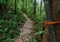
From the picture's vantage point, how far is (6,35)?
9750mm

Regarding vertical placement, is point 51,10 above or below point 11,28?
above

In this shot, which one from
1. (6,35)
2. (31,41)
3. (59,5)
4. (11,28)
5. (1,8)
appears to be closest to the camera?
(59,5)

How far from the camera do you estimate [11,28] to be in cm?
1123

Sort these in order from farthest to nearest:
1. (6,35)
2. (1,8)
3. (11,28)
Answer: (1,8) → (11,28) → (6,35)

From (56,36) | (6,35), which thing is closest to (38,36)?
(6,35)

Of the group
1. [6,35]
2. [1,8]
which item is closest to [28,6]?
[1,8]

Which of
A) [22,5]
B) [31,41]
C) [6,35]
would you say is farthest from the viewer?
[22,5]

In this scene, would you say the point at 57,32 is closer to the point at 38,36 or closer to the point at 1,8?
the point at 38,36

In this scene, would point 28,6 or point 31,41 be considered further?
point 28,6

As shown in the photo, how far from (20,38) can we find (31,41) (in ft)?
4.22

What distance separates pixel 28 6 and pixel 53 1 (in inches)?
892

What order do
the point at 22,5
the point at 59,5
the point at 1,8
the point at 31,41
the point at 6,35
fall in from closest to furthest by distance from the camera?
the point at 59,5
the point at 31,41
the point at 6,35
the point at 1,8
the point at 22,5

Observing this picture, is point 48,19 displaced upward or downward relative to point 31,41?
upward

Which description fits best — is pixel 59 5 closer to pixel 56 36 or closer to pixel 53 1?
A: pixel 53 1
